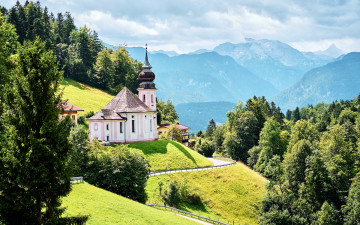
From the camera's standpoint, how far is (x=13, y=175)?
53.5 ft

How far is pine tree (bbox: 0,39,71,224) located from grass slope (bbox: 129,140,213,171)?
4189cm

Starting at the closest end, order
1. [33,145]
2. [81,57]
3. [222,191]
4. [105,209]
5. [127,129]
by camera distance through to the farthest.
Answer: [33,145], [105,209], [222,191], [127,129], [81,57]

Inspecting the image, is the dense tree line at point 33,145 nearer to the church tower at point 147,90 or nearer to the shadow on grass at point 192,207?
the shadow on grass at point 192,207

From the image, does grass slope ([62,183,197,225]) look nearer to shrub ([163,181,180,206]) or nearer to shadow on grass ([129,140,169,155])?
shrub ([163,181,180,206])

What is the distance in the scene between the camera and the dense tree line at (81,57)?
4090 inches

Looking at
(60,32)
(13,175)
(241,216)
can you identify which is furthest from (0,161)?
(60,32)

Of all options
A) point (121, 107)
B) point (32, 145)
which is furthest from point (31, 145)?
point (121, 107)

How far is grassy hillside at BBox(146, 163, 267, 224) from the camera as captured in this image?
5197 cm

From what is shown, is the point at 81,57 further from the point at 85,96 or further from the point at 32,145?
the point at 32,145

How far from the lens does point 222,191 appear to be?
186 ft

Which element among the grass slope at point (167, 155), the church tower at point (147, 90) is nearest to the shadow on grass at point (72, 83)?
the church tower at point (147, 90)

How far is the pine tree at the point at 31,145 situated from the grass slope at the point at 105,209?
9.45 meters

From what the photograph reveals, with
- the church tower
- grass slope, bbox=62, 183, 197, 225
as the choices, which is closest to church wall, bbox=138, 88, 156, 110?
the church tower

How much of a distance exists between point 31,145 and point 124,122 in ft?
165
